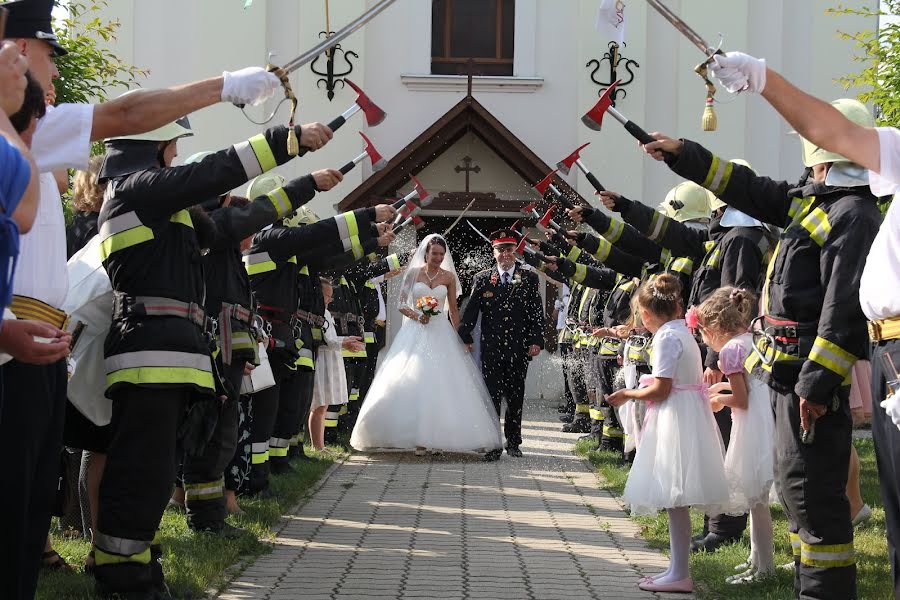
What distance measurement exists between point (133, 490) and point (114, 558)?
292 millimetres

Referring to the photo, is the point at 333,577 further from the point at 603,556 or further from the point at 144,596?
the point at 603,556

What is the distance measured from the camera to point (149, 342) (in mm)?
5145

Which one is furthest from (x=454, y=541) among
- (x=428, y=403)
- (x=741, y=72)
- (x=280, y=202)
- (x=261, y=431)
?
(x=428, y=403)

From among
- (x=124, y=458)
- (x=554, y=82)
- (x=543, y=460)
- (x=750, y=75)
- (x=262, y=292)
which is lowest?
(x=543, y=460)

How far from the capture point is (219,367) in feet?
20.3

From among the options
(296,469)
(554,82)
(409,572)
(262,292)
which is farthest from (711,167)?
(554,82)

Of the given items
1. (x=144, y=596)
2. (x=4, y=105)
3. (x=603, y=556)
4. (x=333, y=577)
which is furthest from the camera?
(x=603, y=556)

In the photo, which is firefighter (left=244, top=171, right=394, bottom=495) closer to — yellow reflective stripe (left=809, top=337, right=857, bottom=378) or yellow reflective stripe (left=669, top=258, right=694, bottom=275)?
yellow reflective stripe (left=669, top=258, right=694, bottom=275)

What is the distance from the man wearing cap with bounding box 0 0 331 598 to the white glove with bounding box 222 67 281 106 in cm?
35

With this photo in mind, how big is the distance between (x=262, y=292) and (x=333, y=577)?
2.88m

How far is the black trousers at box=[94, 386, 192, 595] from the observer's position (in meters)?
5.05

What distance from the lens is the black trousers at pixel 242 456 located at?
7867 mm

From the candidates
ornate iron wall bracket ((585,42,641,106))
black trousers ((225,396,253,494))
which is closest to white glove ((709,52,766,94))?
black trousers ((225,396,253,494))

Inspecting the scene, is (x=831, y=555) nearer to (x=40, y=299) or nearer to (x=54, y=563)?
(x=40, y=299)
